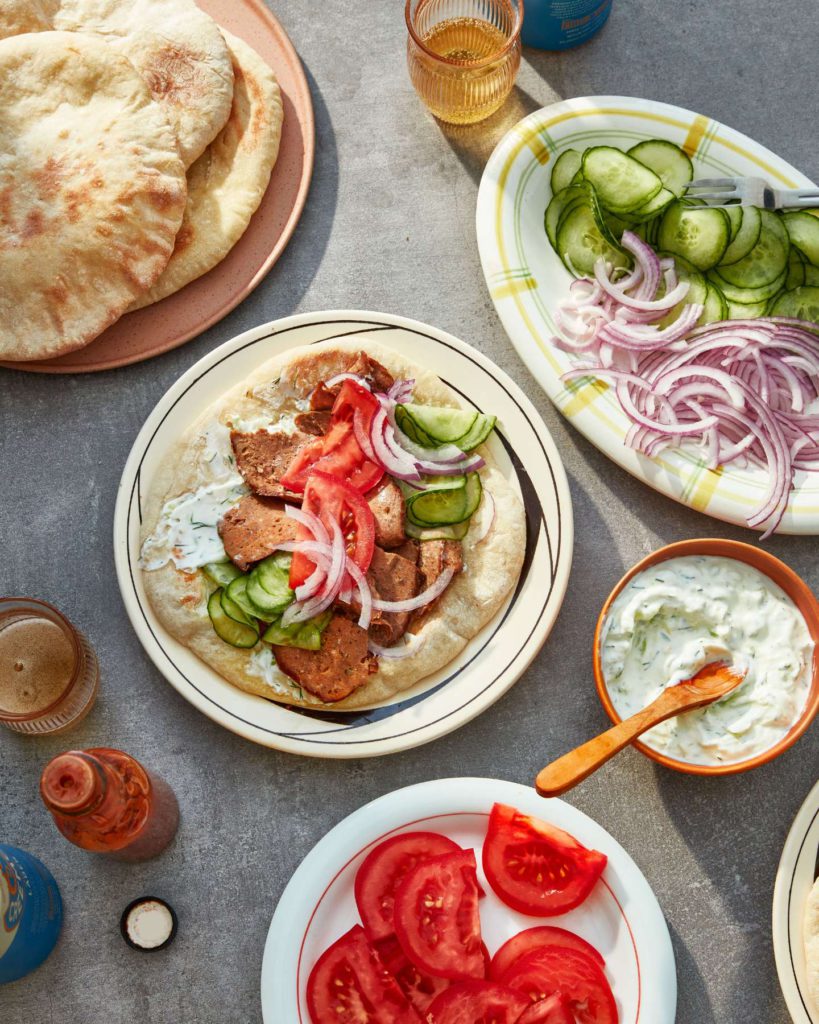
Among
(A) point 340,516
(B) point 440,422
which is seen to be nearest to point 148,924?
(A) point 340,516

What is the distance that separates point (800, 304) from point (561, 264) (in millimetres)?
818

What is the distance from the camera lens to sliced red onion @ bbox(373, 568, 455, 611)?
114 inches

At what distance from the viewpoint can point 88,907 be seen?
120 inches

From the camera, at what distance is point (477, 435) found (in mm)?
3031

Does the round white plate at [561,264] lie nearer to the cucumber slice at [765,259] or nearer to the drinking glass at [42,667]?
the cucumber slice at [765,259]

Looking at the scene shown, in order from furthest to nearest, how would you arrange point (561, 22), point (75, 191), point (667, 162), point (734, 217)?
point (561, 22)
point (667, 162)
point (734, 217)
point (75, 191)

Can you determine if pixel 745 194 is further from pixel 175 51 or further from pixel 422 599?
pixel 175 51

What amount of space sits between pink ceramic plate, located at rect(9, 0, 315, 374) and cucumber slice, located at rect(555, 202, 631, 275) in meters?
0.94

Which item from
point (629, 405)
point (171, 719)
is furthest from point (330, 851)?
point (629, 405)

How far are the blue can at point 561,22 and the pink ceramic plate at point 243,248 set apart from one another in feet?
2.80

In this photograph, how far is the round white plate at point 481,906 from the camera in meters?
2.76

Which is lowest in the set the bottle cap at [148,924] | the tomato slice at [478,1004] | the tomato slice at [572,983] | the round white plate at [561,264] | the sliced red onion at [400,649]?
the bottle cap at [148,924]

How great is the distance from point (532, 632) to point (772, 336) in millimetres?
1277

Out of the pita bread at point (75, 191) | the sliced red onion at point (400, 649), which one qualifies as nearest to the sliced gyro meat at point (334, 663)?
the sliced red onion at point (400, 649)
